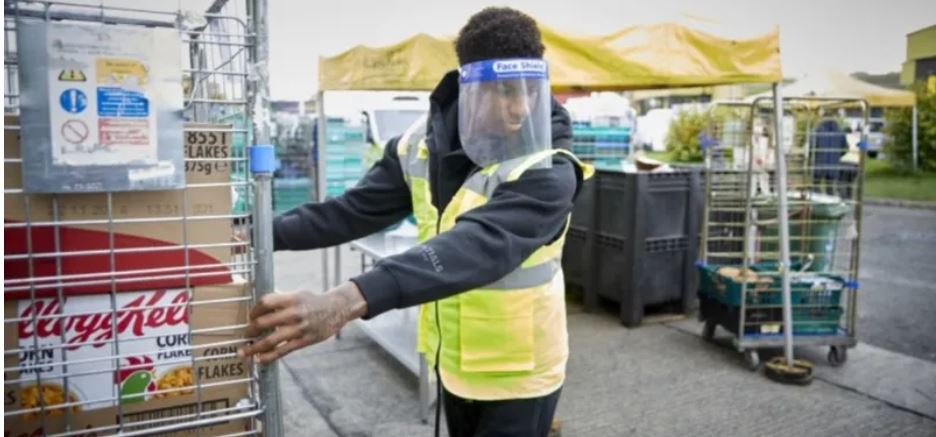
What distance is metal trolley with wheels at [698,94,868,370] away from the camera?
15.8 feet

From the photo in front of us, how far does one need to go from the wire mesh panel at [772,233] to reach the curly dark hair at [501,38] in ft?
10.1

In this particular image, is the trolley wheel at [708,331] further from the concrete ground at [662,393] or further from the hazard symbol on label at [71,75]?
the hazard symbol on label at [71,75]

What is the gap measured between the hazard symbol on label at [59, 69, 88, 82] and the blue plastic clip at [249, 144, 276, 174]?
0.30 m

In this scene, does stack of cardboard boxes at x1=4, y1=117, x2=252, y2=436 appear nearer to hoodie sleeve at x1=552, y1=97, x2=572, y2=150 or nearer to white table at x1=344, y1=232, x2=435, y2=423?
hoodie sleeve at x1=552, y1=97, x2=572, y2=150

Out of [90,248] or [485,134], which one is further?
[485,134]

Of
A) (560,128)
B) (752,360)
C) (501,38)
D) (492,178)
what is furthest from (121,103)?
(752,360)

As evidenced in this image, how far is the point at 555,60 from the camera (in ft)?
14.3

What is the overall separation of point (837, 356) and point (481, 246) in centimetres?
436

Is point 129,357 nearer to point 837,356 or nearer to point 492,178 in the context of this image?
point 492,178

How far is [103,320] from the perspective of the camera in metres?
1.30

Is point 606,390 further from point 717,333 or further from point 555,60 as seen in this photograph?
point 555,60

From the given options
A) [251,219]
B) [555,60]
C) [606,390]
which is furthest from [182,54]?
[606,390]

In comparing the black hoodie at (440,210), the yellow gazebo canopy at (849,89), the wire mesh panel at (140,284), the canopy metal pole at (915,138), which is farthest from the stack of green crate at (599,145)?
the canopy metal pole at (915,138)

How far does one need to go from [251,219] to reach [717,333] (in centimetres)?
498
